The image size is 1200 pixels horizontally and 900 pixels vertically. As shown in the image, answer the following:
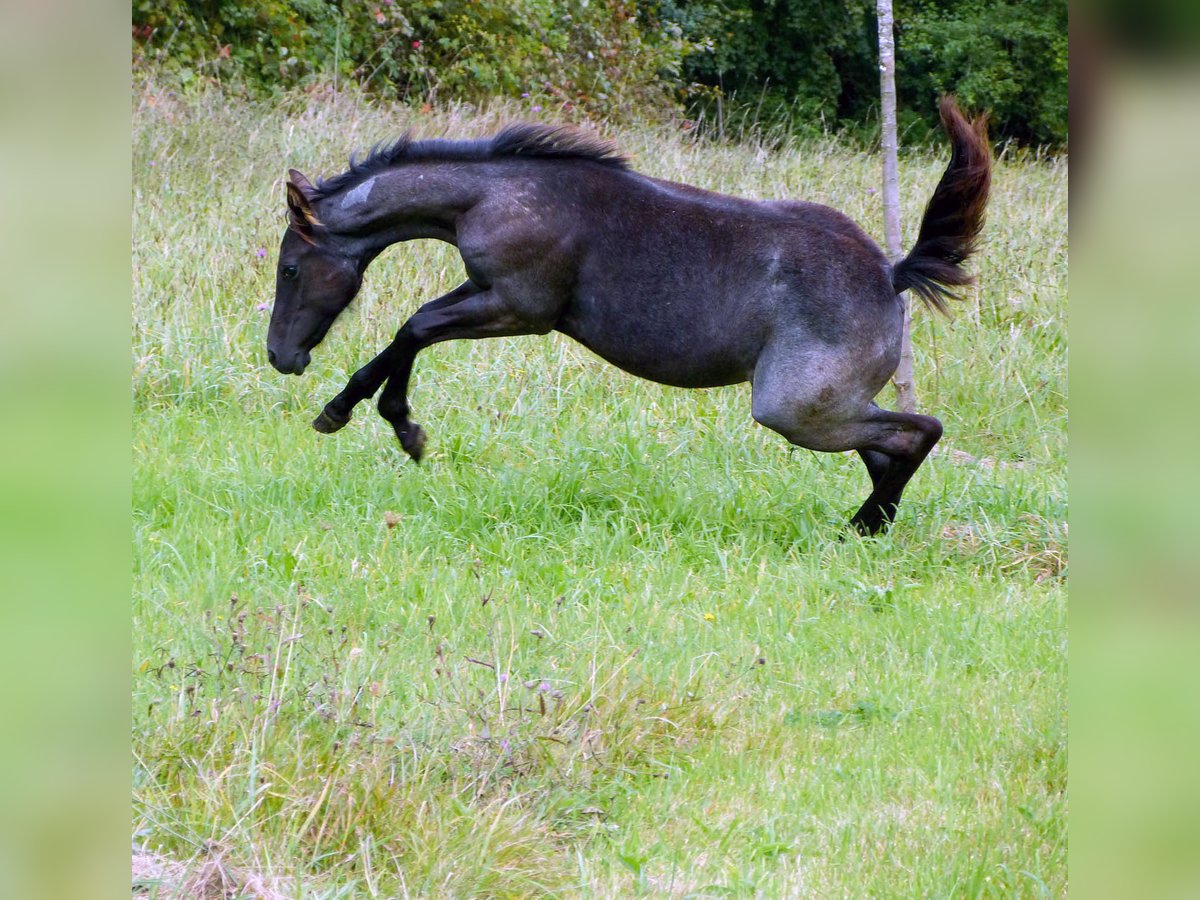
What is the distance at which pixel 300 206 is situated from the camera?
561 cm

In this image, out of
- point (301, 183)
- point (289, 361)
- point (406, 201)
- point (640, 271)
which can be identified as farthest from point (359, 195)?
point (640, 271)

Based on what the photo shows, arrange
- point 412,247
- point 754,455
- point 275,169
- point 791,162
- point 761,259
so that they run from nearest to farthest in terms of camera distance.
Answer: point 761,259 < point 754,455 < point 412,247 < point 275,169 < point 791,162

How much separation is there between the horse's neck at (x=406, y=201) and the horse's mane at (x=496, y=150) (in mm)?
42

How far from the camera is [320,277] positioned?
573 cm

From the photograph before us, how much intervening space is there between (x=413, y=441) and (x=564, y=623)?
168cm

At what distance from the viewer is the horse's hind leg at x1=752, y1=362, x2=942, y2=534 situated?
5.49 metres

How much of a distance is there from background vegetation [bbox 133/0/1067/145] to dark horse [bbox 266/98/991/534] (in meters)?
7.65

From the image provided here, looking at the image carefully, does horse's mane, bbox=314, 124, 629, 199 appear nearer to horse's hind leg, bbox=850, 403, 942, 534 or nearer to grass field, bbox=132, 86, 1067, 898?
grass field, bbox=132, 86, 1067, 898

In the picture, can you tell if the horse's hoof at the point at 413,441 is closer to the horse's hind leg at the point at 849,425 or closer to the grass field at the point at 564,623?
the grass field at the point at 564,623

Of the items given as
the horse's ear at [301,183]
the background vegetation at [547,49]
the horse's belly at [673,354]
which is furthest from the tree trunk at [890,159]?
the background vegetation at [547,49]
